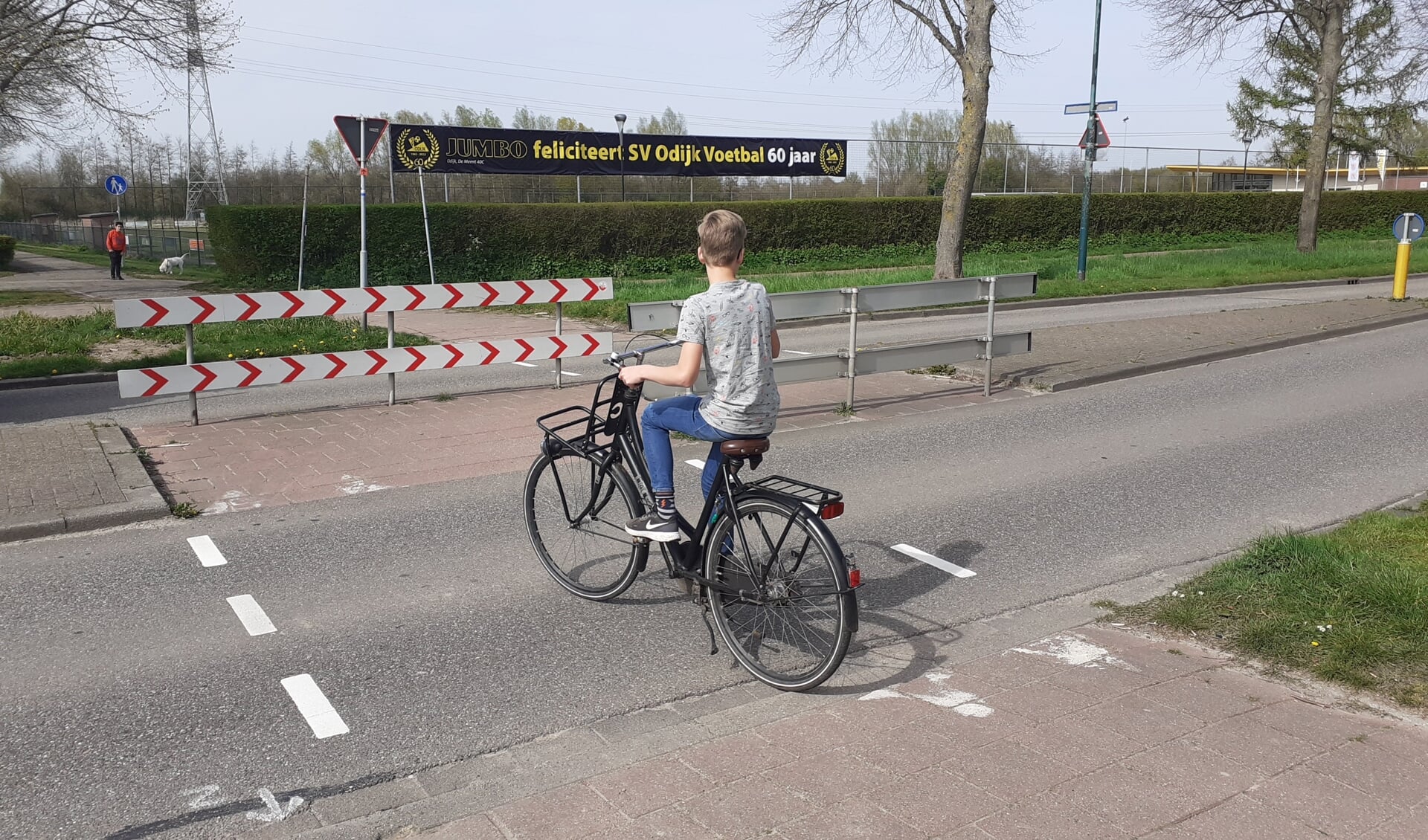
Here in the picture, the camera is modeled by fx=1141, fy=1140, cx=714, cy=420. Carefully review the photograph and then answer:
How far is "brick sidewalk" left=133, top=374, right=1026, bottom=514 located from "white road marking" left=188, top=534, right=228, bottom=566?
1.94 ft

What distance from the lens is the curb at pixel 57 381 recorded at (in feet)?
39.7

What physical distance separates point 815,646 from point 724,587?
43cm

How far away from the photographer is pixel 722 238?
4.37 metres

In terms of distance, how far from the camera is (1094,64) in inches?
924

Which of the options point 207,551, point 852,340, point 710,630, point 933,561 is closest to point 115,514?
point 207,551

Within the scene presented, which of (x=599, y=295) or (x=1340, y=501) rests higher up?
(x=599, y=295)

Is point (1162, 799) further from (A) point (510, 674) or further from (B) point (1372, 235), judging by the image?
(B) point (1372, 235)

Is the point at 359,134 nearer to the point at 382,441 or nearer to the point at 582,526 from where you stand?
the point at 382,441

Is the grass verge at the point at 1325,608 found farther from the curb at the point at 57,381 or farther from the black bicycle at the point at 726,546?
the curb at the point at 57,381

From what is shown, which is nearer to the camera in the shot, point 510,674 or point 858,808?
point 858,808

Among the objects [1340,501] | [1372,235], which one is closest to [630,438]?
[1340,501]

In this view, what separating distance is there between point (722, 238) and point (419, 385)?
8.25 metres

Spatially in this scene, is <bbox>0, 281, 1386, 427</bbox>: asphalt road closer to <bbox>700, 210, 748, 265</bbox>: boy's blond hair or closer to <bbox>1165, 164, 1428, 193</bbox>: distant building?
<bbox>700, 210, 748, 265</bbox>: boy's blond hair

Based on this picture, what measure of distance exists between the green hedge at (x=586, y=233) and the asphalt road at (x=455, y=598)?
17086mm
